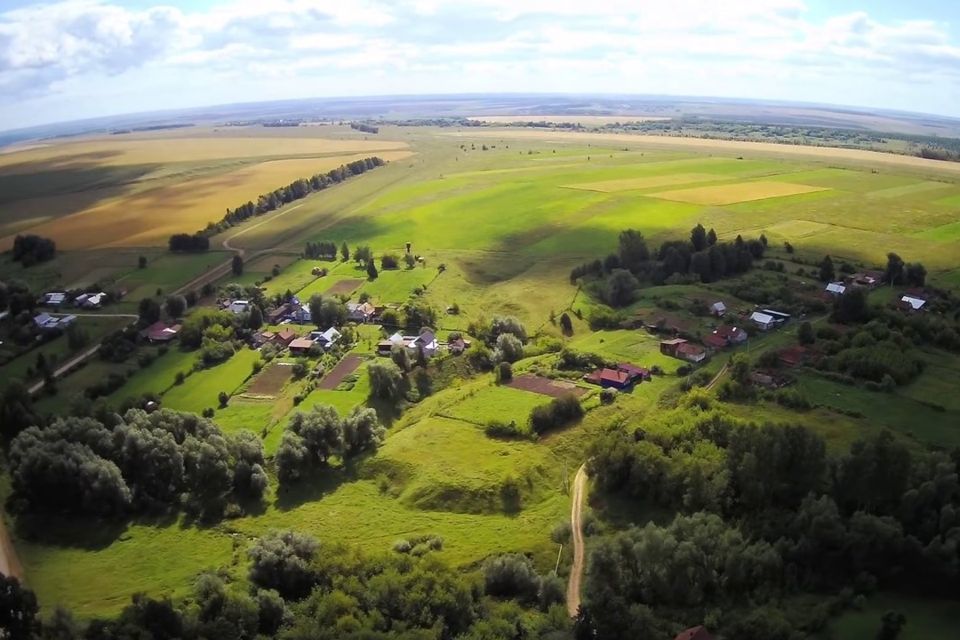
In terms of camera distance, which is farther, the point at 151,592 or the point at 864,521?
the point at 151,592

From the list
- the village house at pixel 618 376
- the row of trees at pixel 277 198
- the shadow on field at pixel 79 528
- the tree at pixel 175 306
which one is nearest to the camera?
the shadow on field at pixel 79 528

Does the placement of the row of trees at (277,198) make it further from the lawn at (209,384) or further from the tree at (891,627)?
the tree at (891,627)

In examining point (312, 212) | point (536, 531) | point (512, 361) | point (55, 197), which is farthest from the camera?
point (55, 197)

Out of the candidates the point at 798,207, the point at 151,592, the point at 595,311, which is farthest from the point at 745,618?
the point at 798,207

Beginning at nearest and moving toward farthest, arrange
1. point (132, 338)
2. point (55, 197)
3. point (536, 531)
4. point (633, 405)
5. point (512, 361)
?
point (536, 531), point (633, 405), point (512, 361), point (132, 338), point (55, 197)

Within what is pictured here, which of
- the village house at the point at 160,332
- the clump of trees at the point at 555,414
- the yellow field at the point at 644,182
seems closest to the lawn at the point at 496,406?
the clump of trees at the point at 555,414

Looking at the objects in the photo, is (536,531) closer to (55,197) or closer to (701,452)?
(701,452)
